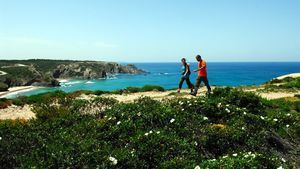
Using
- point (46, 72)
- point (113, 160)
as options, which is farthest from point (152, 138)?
point (46, 72)

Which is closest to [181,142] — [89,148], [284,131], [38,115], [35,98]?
[89,148]

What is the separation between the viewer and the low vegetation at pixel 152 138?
9.38 meters

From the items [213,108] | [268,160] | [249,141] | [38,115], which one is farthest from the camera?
[38,115]

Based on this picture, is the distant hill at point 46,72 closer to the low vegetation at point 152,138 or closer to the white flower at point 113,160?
the low vegetation at point 152,138

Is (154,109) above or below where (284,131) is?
above

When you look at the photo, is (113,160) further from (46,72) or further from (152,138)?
(46,72)

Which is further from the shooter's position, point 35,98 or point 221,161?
point 35,98

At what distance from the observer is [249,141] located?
1151cm

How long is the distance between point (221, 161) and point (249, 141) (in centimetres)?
293

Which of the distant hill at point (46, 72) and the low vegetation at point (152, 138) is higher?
the low vegetation at point (152, 138)

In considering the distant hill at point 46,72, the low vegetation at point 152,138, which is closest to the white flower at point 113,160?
the low vegetation at point 152,138

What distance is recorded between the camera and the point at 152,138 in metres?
10.5

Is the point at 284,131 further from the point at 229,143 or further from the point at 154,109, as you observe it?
the point at 154,109

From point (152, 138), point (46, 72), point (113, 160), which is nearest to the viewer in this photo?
point (113, 160)
